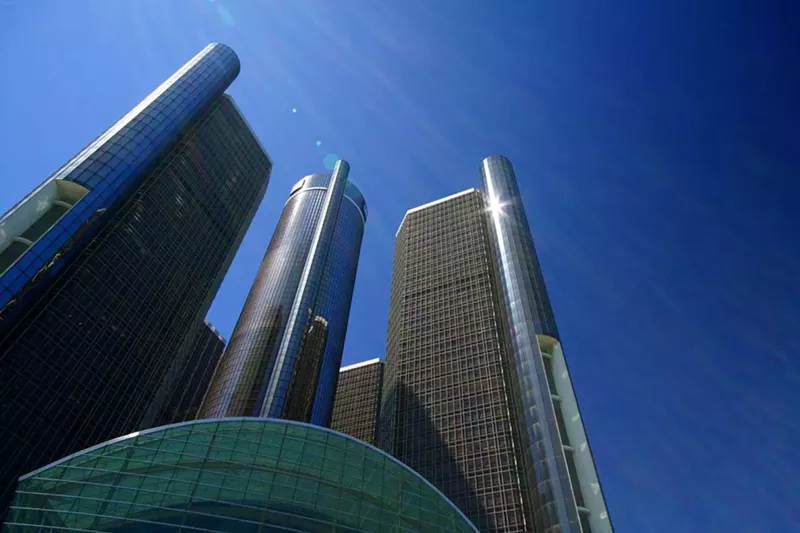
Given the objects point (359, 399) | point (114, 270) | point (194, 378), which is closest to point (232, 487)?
point (114, 270)

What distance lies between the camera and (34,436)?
48938 millimetres

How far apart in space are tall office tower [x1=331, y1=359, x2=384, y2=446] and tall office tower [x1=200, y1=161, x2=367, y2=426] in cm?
953

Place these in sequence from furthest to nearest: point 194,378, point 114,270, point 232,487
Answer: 1. point 194,378
2. point 114,270
3. point 232,487

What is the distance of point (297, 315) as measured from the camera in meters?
113

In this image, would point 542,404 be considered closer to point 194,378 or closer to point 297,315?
point 297,315

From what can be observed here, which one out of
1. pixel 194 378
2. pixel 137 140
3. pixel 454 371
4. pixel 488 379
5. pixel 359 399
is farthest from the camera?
pixel 359 399

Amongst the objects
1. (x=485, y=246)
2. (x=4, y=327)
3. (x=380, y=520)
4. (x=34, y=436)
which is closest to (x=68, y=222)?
(x=4, y=327)

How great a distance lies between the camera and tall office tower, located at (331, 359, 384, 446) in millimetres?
113000

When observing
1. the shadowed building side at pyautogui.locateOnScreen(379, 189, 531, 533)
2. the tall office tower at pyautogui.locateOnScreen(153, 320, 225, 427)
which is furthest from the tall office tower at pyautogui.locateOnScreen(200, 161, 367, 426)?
the shadowed building side at pyautogui.locateOnScreen(379, 189, 531, 533)

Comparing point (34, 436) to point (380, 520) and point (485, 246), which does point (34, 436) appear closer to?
point (380, 520)

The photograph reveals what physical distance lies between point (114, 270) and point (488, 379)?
2019 inches

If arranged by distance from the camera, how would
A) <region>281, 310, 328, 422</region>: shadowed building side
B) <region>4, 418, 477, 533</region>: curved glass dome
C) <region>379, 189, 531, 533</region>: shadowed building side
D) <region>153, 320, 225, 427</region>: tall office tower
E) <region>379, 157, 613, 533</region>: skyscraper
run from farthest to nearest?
<region>153, 320, 225, 427</region>: tall office tower < <region>281, 310, 328, 422</region>: shadowed building side < <region>379, 189, 531, 533</region>: shadowed building side < <region>379, 157, 613, 533</region>: skyscraper < <region>4, 418, 477, 533</region>: curved glass dome

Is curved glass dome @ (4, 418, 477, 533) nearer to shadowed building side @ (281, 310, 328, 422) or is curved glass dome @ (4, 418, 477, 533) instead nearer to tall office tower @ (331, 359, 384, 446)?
shadowed building side @ (281, 310, 328, 422)

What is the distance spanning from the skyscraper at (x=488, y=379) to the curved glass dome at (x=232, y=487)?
29043 millimetres
